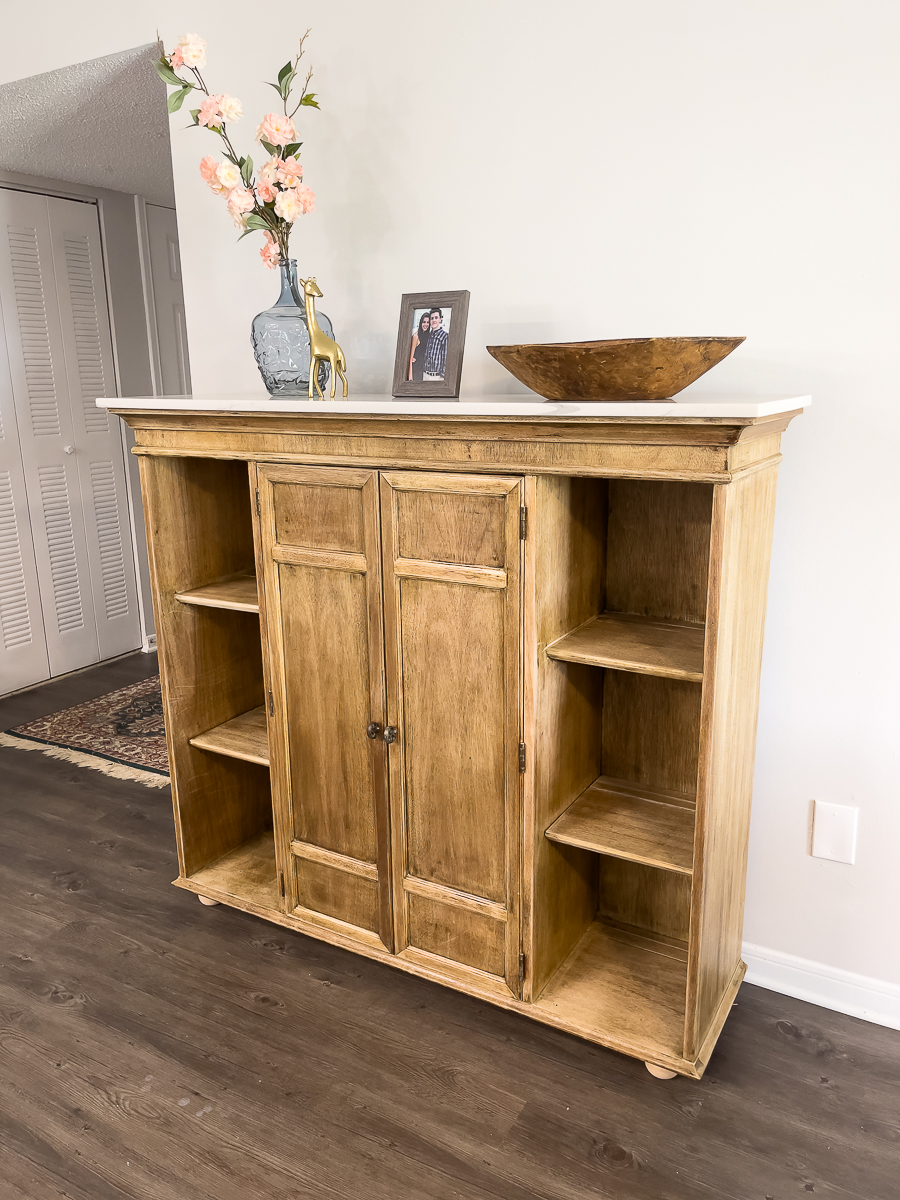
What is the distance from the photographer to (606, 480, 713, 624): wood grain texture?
1897 mm

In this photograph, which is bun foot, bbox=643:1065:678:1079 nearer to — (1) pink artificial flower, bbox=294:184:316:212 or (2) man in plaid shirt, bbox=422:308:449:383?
(2) man in plaid shirt, bbox=422:308:449:383

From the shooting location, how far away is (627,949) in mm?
2082

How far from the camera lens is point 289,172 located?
1.91 meters

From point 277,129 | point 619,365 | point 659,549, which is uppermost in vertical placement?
Answer: point 277,129

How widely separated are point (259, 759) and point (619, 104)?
174cm

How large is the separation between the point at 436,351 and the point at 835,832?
138 centimetres

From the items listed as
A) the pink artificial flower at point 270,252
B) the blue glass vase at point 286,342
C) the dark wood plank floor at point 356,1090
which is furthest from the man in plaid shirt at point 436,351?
the dark wood plank floor at point 356,1090

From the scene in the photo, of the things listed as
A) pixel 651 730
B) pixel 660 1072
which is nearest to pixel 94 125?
pixel 651 730

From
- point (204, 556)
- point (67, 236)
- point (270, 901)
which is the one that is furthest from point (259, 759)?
point (67, 236)

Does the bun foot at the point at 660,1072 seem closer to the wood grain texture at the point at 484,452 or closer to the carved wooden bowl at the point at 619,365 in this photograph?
the wood grain texture at the point at 484,452

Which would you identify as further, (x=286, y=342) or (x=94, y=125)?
(x=94, y=125)

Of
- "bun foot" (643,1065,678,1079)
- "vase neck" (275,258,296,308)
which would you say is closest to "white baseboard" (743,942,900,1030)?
"bun foot" (643,1065,678,1079)

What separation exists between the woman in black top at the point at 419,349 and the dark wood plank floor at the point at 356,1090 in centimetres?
142

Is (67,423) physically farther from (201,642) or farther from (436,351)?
(436,351)
